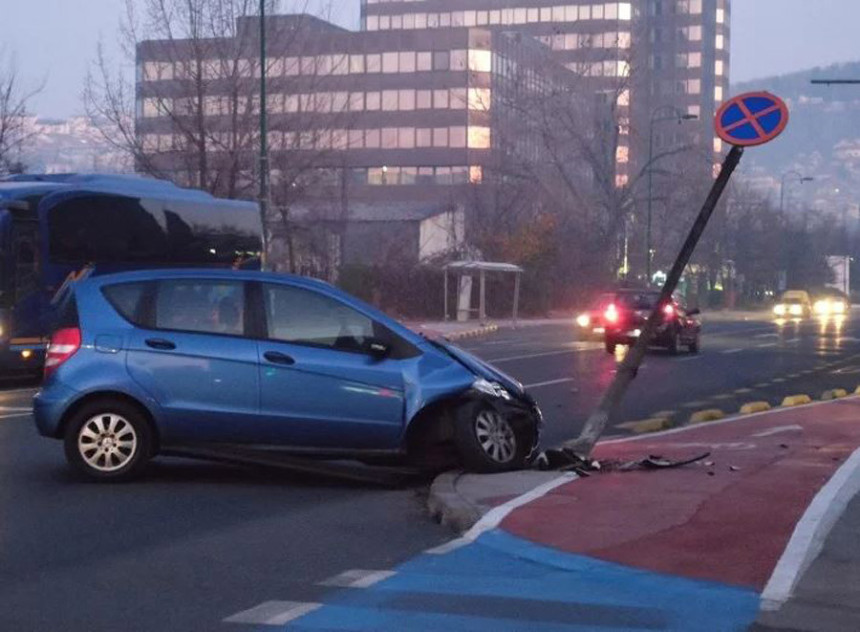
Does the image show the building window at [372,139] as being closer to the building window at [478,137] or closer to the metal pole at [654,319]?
the building window at [478,137]

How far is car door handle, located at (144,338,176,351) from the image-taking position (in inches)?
447

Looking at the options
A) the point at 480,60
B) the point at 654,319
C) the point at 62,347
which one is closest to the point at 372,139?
the point at 480,60

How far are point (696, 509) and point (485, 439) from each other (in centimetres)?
229

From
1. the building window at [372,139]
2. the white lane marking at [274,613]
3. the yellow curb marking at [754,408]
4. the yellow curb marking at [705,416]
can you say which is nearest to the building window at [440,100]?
the building window at [372,139]

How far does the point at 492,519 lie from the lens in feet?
31.0

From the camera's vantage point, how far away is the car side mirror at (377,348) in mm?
11430

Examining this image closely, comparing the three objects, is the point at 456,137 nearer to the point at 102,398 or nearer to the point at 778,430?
the point at 778,430

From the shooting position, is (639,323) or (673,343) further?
(673,343)

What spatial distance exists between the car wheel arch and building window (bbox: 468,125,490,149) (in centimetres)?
7909

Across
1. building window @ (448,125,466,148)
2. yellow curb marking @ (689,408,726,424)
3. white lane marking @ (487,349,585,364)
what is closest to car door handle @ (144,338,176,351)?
yellow curb marking @ (689,408,726,424)

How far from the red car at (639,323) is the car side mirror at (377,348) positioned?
68.3 ft

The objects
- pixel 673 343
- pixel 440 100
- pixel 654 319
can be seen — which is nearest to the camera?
pixel 654 319

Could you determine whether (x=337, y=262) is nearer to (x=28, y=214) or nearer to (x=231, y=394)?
(x=28, y=214)

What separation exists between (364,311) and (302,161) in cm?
3225
